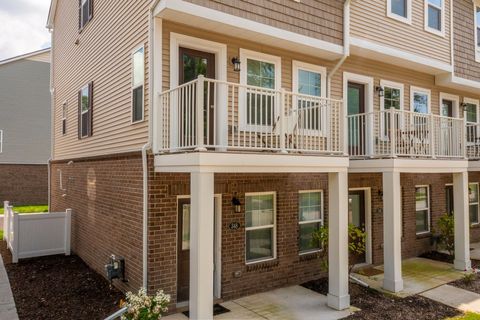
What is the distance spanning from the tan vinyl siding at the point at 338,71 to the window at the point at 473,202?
3.33 metres

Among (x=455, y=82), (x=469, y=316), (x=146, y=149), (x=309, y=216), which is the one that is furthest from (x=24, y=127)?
(x=469, y=316)

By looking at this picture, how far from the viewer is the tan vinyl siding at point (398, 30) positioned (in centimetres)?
943

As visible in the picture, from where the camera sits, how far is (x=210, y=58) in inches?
295

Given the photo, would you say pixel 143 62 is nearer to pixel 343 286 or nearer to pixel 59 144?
pixel 343 286

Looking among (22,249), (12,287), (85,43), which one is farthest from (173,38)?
(22,249)

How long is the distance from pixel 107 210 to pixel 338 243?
17.1ft

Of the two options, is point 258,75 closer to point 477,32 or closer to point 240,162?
point 240,162

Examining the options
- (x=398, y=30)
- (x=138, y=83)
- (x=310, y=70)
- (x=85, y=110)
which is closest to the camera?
(x=138, y=83)

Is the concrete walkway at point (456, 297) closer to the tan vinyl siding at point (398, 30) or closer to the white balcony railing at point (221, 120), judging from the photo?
the white balcony railing at point (221, 120)

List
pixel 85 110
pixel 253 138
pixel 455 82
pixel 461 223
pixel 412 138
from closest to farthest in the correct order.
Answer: pixel 253 138 < pixel 412 138 < pixel 461 223 < pixel 85 110 < pixel 455 82

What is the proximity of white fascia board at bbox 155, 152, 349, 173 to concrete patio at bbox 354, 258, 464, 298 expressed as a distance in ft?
10.8

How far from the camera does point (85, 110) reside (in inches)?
422

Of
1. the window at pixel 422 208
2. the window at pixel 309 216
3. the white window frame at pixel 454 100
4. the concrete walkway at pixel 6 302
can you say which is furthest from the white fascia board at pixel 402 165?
the concrete walkway at pixel 6 302

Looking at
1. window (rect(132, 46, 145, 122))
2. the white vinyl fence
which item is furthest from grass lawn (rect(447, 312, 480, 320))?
the white vinyl fence
